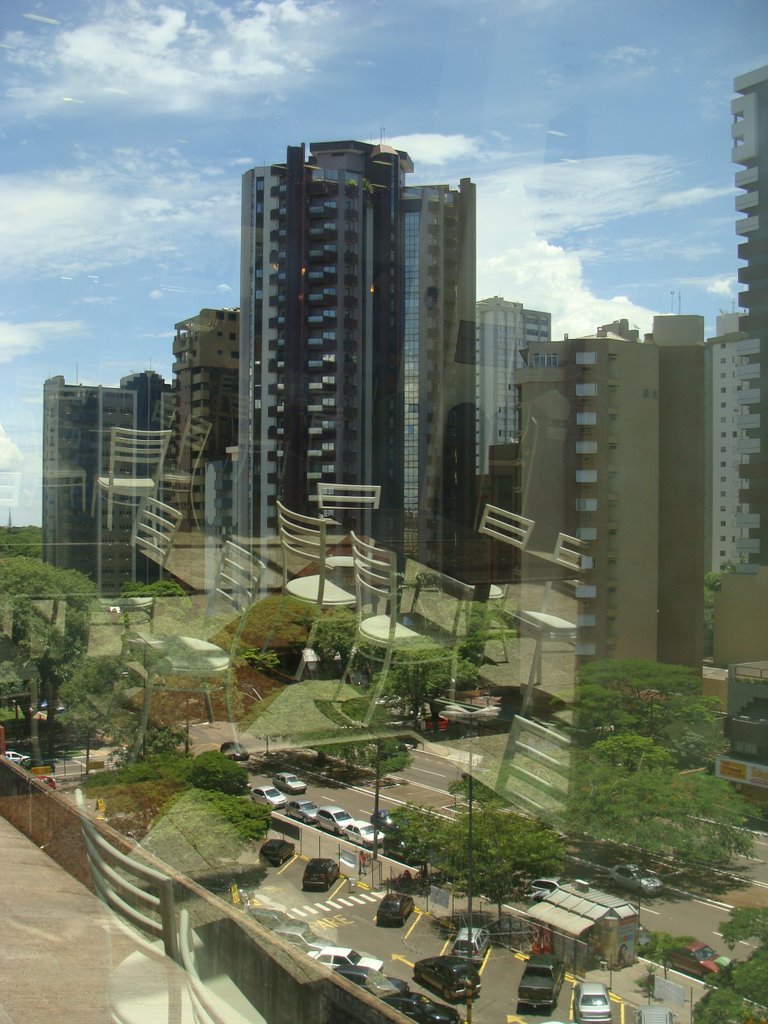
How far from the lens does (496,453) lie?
5.78ft

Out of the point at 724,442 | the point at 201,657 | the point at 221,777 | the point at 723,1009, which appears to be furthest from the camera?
the point at 201,657

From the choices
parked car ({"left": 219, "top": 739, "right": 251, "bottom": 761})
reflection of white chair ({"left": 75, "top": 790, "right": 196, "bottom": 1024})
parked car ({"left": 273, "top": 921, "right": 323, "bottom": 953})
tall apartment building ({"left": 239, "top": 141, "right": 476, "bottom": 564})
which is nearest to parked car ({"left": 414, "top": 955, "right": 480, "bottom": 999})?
parked car ({"left": 273, "top": 921, "right": 323, "bottom": 953})

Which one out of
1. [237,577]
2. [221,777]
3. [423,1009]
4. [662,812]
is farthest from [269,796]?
[662,812]

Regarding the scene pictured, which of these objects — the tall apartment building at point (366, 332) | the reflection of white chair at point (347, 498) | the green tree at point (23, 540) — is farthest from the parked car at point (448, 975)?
the green tree at point (23, 540)

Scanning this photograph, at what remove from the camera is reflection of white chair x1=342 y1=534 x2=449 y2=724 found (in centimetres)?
193

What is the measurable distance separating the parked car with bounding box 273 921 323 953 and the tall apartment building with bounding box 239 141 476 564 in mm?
906

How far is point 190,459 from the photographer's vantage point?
90.7 inches

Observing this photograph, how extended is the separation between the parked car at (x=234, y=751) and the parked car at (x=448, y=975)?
0.78m

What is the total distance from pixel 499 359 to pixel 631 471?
48 centimetres

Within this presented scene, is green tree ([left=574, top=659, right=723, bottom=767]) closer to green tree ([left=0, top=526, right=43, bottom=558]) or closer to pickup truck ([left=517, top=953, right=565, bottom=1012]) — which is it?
pickup truck ([left=517, top=953, right=565, bottom=1012])

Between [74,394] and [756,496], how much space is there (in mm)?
1892

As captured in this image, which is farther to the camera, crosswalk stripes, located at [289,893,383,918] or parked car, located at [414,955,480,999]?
crosswalk stripes, located at [289,893,383,918]

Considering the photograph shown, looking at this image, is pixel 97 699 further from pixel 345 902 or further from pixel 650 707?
pixel 650 707

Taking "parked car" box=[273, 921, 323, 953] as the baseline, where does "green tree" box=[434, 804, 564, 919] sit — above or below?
above
